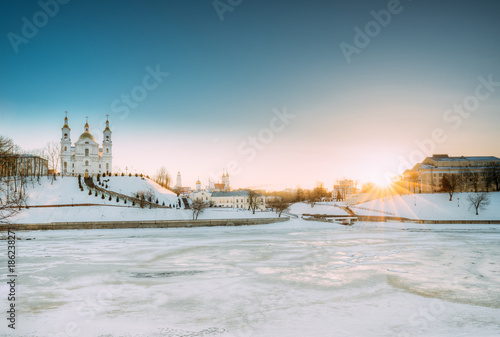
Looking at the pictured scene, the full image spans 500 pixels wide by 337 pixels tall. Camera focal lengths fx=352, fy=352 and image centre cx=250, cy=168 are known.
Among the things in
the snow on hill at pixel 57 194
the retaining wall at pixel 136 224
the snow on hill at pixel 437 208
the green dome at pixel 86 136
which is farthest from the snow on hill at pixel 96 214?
the green dome at pixel 86 136

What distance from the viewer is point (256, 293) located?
12430 mm

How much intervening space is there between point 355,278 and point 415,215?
4776 cm

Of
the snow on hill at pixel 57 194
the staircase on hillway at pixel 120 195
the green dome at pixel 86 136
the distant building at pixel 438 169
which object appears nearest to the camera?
the snow on hill at pixel 57 194

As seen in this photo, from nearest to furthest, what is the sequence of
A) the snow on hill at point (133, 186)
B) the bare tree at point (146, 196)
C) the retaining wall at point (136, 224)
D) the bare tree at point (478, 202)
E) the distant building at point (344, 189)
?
1. the retaining wall at point (136, 224)
2. the bare tree at point (146, 196)
3. the bare tree at point (478, 202)
4. the snow on hill at point (133, 186)
5. the distant building at point (344, 189)

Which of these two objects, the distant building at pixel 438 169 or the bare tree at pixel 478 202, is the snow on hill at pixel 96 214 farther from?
the distant building at pixel 438 169

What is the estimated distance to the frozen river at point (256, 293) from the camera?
9.20m

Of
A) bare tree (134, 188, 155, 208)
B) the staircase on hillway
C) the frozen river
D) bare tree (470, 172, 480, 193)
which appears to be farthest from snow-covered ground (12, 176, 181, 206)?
bare tree (470, 172, 480, 193)

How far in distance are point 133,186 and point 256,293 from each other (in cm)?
5506

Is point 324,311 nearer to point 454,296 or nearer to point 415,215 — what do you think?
point 454,296

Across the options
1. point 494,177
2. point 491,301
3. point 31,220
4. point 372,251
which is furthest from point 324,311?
point 494,177

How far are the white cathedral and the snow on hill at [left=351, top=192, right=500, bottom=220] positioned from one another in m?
61.6

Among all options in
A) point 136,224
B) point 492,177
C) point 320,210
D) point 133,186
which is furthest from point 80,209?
point 492,177

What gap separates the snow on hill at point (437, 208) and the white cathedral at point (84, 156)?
6160 cm

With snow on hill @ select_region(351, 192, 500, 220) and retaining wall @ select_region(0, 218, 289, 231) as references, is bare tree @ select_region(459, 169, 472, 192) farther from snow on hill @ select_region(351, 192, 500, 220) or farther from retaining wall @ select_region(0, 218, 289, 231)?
retaining wall @ select_region(0, 218, 289, 231)
